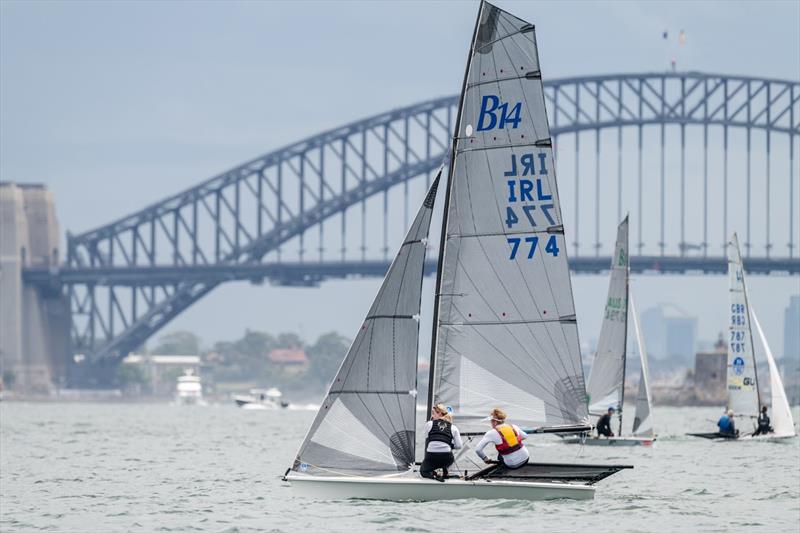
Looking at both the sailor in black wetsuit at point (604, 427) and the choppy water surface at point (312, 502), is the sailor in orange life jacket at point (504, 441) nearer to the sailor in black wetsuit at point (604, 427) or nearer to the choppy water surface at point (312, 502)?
the choppy water surface at point (312, 502)

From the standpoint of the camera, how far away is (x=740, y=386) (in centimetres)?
4216

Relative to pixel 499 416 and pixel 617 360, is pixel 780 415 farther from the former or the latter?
pixel 499 416

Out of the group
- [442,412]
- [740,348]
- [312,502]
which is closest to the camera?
[442,412]

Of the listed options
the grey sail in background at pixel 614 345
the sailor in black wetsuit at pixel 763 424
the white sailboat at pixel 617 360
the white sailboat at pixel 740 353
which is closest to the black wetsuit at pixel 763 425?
the sailor in black wetsuit at pixel 763 424

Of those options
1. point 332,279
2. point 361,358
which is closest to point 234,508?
point 361,358

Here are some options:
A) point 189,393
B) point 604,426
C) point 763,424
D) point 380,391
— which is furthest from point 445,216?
point 189,393

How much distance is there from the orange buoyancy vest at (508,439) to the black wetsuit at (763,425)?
21611 millimetres

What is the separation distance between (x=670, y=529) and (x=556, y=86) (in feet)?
315

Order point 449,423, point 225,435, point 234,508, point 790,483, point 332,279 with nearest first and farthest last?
point 449,423
point 234,508
point 790,483
point 225,435
point 332,279

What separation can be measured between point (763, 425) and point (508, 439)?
22049mm

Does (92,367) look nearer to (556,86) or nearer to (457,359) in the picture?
(556,86)

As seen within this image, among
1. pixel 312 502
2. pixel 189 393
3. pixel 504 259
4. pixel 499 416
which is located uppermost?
pixel 504 259

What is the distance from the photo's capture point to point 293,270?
342ft

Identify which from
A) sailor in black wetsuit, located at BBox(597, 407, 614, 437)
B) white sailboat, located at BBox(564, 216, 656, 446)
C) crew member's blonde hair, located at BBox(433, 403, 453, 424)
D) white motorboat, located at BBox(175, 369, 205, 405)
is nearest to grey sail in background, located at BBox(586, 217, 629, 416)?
white sailboat, located at BBox(564, 216, 656, 446)
